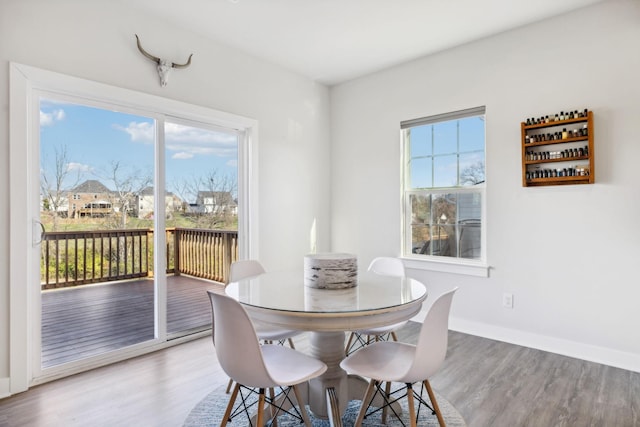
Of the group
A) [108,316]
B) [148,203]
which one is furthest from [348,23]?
[108,316]

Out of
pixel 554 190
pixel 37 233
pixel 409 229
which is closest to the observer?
pixel 37 233

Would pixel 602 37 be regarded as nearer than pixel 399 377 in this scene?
No

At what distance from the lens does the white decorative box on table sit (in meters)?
2.07

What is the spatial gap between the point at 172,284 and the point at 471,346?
2.65 m

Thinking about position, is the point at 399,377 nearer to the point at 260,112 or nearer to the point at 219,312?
the point at 219,312

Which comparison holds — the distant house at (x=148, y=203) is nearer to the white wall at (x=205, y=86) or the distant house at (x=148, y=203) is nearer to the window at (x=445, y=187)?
the white wall at (x=205, y=86)

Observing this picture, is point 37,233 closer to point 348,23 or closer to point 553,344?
point 348,23

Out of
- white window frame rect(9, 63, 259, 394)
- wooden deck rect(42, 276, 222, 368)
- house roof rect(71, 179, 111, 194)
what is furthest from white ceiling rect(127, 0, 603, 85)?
wooden deck rect(42, 276, 222, 368)

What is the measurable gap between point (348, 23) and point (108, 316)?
3.09 m

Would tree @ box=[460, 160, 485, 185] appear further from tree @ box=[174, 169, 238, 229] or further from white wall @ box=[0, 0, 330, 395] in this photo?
tree @ box=[174, 169, 238, 229]

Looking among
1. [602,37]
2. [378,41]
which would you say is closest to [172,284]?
[378,41]

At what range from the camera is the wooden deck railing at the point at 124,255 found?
2617 millimetres

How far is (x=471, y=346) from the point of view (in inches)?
123

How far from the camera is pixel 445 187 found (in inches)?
146
